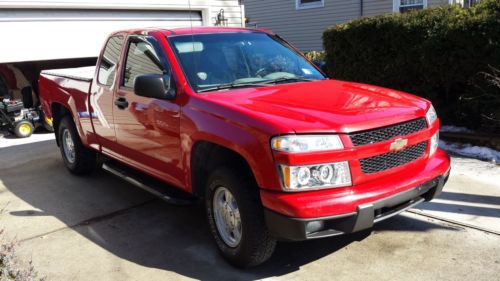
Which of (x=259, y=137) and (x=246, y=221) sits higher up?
(x=259, y=137)

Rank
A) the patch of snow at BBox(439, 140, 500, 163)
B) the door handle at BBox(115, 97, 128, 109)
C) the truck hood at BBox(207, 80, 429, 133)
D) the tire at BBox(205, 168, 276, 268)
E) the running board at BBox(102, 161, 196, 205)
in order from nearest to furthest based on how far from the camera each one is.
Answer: the truck hood at BBox(207, 80, 429, 133) → the tire at BBox(205, 168, 276, 268) → the running board at BBox(102, 161, 196, 205) → the door handle at BBox(115, 97, 128, 109) → the patch of snow at BBox(439, 140, 500, 163)

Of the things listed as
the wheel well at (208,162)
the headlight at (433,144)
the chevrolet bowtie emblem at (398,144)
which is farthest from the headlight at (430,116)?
the wheel well at (208,162)

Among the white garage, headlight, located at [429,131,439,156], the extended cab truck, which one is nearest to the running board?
the extended cab truck

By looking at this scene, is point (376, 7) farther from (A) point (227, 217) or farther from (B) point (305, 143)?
(B) point (305, 143)

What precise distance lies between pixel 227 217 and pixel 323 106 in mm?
1151

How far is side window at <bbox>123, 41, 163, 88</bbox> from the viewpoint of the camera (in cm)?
456

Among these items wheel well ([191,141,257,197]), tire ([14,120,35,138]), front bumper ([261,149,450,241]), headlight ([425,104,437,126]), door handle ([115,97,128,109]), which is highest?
door handle ([115,97,128,109])

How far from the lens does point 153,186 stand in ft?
15.4

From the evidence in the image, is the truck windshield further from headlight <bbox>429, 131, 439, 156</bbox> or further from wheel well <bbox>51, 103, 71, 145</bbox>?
wheel well <bbox>51, 103, 71, 145</bbox>

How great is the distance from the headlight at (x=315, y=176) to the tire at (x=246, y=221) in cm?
37

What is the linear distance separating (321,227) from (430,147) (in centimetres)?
128

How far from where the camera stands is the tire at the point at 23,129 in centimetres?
955

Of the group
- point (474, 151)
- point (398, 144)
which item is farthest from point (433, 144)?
point (474, 151)

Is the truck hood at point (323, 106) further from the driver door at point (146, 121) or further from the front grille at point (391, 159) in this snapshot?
the driver door at point (146, 121)
